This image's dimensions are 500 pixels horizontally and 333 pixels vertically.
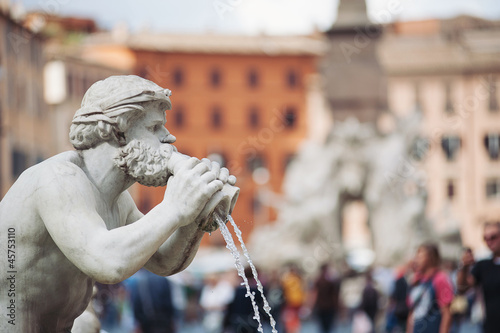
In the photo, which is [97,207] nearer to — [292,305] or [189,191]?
[189,191]

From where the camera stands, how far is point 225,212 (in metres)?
3.36

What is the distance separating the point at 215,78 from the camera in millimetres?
70812

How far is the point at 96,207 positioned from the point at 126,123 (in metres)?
0.29

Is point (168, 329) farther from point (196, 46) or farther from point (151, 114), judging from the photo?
point (196, 46)

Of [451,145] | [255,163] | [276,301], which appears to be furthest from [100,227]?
[255,163]

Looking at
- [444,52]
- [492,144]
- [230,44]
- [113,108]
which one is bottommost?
[492,144]

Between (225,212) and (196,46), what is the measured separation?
221 feet

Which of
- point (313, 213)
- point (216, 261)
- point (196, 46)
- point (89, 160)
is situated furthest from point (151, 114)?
point (196, 46)

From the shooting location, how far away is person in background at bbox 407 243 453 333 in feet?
24.0

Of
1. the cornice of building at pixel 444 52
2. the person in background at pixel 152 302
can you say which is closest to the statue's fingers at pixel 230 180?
the person in background at pixel 152 302

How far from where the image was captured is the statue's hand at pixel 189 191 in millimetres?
3219

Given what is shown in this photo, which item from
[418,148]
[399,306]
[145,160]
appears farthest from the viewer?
[418,148]

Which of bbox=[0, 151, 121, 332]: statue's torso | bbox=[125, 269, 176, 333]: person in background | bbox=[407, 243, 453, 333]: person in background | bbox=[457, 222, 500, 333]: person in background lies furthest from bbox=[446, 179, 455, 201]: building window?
bbox=[0, 151, 121, 332]: statue's torso

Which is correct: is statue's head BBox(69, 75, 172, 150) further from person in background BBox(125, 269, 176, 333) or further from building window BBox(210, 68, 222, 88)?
building window BBox(210, 68, 222, 88)
